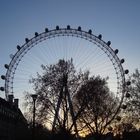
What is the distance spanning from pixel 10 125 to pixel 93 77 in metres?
38.2

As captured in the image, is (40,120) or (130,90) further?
(130,90)

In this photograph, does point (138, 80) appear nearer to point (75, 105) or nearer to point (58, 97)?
point (75, 105)

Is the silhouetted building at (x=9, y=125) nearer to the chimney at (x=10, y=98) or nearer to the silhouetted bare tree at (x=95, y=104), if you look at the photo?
the silhouetted bare tree at (x=95, y=104)

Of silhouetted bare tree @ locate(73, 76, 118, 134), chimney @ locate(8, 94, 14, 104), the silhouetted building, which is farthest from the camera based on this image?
the silhouetted building

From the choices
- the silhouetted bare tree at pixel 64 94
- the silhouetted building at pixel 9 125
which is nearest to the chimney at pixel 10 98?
the silhouetted bare tree at pixel 64 94

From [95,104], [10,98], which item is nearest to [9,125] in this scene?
[95,104]

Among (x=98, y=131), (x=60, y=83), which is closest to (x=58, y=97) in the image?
(x=60, y=83)

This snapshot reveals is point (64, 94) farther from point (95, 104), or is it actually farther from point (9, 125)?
point (9, 125)

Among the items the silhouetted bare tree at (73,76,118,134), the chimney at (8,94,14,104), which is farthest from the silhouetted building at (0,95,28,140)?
the chimney at (8,94,14,104)

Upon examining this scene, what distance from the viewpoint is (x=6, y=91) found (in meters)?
53.8

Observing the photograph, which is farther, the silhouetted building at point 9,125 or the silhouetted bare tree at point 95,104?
the silhouetted building at point 9,125

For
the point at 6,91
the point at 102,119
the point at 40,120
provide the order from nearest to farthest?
the point at 6,91 < the point at 40,120 < the point at 102,119

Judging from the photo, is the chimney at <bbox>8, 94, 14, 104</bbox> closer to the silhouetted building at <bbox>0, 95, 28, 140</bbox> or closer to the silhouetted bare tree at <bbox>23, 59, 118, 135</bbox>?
the silhouetted bare tree at <bbox>23, 59, 118, 135</bbox>

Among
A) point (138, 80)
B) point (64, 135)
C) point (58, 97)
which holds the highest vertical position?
point (138, 80)
